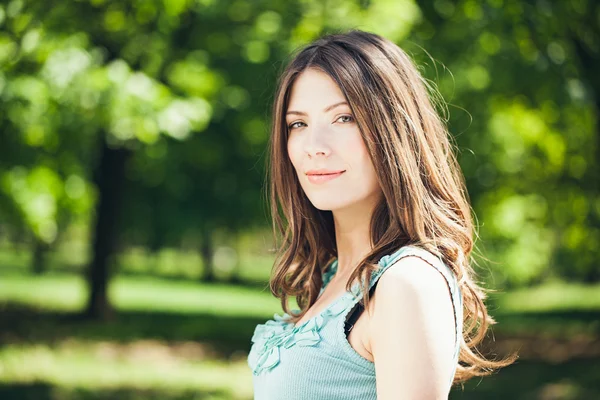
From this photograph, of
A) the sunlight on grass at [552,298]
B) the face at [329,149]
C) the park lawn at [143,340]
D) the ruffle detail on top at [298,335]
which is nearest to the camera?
the ruffle detail on top at [298,335]

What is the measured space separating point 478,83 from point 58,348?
7217 millimetres

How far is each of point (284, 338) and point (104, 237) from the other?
1305 cm

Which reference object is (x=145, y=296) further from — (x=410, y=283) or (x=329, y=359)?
(x=410, y=283)

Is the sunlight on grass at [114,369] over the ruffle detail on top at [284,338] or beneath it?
beneath

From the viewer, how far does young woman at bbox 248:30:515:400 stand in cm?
161

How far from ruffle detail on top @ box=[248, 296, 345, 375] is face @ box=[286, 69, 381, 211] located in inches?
10.9

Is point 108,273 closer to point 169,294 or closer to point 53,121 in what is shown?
point 53,121

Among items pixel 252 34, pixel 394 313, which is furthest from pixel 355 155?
pixel 252 34

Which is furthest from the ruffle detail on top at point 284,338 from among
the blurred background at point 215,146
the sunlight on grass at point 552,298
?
the sunlight on grass at point 552,298

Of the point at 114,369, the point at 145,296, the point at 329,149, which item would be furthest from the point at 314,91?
the point at 145,296

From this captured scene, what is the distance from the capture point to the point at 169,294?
2439 cm

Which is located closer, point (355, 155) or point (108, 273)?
point (355, 155)

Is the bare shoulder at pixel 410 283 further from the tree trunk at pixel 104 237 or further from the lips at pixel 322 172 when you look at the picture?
the tree trunk at pixel 104 237

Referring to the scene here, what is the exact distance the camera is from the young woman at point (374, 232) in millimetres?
1614
